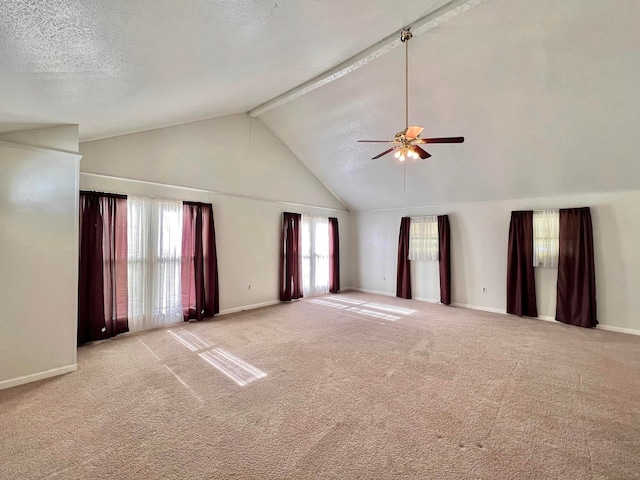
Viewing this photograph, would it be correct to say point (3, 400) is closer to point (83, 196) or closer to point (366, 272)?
point (83, 196)

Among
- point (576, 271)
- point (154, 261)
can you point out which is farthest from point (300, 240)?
point (576, 271)

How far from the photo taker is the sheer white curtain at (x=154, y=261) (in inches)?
166

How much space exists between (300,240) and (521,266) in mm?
4713

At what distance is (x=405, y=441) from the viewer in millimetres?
2004

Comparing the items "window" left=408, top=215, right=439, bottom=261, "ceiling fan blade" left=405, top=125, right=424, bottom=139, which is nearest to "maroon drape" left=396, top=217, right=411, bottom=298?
"window" left=408, top=215, right=439, bottom=261

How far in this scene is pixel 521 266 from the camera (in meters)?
5.41

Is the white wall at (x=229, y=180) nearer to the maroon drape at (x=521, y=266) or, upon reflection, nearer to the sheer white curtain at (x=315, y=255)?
the sheer white curtain at (x=315, y=255)

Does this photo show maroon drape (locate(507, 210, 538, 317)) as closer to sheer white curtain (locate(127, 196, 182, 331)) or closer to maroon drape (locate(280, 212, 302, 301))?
maroon drape (locate(280, 212, 302, 301))

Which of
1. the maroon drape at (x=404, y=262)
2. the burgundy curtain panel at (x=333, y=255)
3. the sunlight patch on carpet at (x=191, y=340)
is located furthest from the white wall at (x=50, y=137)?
the maroon drape at (x=404, y=262)

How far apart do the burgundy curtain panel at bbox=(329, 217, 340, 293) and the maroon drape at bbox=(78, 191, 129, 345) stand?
4.84 m

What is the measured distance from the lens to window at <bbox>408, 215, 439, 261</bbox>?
662 centimetres

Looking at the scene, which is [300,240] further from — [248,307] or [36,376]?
[36,376]

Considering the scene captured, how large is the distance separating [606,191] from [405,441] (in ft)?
18.3

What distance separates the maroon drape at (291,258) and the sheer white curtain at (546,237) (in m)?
4.93
